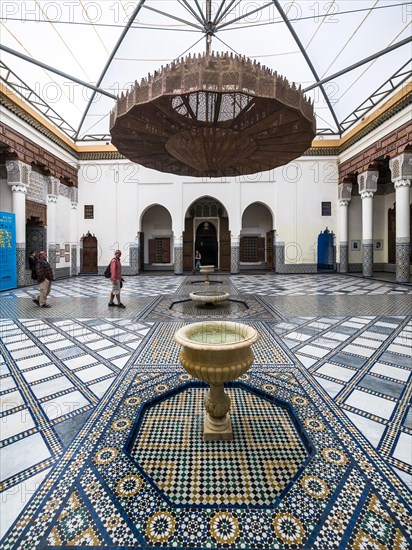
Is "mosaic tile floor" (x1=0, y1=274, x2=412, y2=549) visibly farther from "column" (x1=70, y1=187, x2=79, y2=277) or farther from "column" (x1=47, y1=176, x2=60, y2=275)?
"column" (x1=70, y1=187, x2=79, y2=277)

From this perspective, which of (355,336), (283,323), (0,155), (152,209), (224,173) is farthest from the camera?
(152,209)

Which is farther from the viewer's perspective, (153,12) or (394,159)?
(394,159)

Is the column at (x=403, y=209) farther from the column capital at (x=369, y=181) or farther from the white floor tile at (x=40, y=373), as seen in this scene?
the white floor tile at (x=40, y=373)

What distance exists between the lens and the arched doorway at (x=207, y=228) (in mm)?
11352

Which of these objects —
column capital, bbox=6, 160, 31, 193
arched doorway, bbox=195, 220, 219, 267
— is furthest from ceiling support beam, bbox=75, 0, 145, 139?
arched doorway, bbox=195, 220, 219, 267

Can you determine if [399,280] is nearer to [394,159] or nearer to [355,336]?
[394,159]

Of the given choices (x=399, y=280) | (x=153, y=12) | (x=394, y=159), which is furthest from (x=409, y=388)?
(x=153, y=12)

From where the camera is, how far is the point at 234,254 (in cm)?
1018

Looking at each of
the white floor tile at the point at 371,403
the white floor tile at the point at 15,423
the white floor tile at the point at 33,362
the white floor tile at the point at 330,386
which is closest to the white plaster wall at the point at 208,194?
the white floor tile at the point at 33,362

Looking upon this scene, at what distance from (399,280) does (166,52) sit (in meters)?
8.41

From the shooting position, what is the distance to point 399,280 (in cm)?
725

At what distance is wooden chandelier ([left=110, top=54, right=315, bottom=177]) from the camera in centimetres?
245

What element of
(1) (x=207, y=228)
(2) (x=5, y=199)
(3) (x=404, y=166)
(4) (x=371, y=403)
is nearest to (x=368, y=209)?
(3) (x=404, y=166)

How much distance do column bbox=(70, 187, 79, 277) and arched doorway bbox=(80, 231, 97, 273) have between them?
26cm
